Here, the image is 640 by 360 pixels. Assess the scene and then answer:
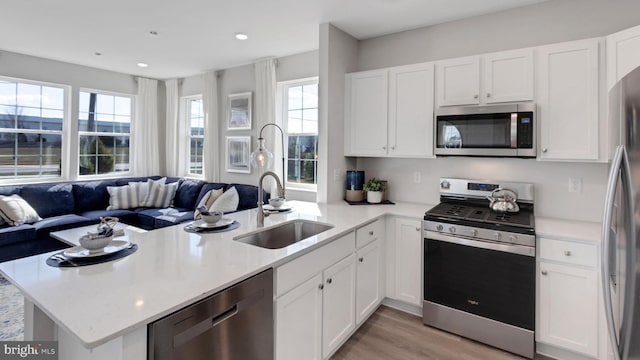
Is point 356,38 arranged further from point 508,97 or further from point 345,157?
point 508,97

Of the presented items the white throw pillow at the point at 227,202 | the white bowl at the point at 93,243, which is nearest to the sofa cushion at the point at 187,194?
the white throw pillow at the point at 227,202

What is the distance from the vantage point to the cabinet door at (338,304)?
6.57 ft

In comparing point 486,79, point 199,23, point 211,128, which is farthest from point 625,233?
point 211,128

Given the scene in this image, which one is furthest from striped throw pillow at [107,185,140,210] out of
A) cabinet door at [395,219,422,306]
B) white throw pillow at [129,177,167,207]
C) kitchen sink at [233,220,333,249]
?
cabinet door at [395,219,422,306]

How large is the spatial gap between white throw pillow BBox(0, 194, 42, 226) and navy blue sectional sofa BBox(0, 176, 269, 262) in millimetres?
85

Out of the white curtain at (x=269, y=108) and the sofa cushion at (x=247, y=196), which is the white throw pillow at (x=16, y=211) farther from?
the white curtain at (x=269, y=108)

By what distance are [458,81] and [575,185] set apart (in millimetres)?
1222

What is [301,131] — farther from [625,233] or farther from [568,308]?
[625,233]

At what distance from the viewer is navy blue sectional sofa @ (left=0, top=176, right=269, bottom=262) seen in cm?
357

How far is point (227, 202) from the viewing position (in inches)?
162

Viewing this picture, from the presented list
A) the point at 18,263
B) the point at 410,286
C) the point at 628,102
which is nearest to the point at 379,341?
the point at 410,286

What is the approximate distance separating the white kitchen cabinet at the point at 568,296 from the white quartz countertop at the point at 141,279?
146 centimetres

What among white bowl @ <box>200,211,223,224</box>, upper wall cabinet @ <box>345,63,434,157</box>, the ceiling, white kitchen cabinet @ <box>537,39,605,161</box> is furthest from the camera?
upper wall cabinet @ <box>345,63,434,157</box>

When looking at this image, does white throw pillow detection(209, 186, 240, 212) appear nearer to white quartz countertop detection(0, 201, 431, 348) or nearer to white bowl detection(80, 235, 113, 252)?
white quartz countertop detection(0, 201, 431, 348)
